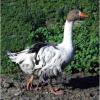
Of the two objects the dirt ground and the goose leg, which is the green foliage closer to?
the dirt ground

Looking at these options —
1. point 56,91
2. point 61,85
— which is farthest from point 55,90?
point 61,85

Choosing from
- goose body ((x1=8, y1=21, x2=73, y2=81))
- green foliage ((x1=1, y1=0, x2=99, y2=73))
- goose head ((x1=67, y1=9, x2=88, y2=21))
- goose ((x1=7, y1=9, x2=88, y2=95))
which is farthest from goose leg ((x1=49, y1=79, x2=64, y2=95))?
goose head ((x1=67, y1=9, x2=88, y2=21))

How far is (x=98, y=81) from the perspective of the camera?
8.89 metres

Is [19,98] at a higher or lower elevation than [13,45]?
lower

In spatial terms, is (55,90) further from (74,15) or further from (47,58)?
(74,15)

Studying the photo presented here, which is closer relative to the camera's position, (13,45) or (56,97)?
(56,97)

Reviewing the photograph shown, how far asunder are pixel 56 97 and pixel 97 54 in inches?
66.3

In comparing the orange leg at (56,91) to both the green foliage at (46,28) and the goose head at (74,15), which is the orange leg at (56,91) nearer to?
the green foliage at (46,28)

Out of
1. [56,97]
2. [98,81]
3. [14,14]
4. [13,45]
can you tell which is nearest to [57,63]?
[56,97]

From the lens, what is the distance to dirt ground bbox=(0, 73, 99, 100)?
8.12 meters

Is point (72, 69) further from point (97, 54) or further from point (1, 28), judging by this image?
point (1, 28)

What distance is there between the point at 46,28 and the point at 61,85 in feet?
5.81

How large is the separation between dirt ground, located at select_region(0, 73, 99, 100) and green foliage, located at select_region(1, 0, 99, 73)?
32 centimetres

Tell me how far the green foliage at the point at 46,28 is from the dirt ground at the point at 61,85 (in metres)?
0.32
